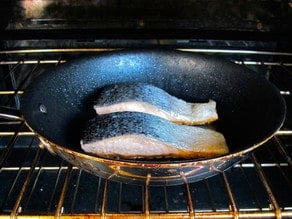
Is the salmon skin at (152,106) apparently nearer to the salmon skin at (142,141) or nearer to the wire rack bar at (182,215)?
the salmon skin at (142,141)

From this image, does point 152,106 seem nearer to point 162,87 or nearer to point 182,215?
point 162,87

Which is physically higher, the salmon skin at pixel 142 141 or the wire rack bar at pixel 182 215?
the salmon skin at pixel 142 141

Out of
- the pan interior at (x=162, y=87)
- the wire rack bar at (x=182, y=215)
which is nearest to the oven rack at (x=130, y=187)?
the pan interior at (x=162, y=87)

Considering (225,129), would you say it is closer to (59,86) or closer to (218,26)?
(59,86)

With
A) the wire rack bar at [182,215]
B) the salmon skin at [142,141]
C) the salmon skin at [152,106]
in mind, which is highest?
the salmon skin at [152,106]

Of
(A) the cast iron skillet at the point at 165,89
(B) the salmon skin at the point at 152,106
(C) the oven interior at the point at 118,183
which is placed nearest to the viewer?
(A) the cast iron skillet at the point at 165,89

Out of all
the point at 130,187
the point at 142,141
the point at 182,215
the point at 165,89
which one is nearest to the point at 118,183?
the point at 130,187

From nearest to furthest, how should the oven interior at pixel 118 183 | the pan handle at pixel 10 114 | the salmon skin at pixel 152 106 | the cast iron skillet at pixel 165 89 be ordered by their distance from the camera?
the cast iron skillet at pixel 165 89, the pan handle at pixel 10 114, the salmon skin at pixel 152 106, the oven interior at pixel 118 183
